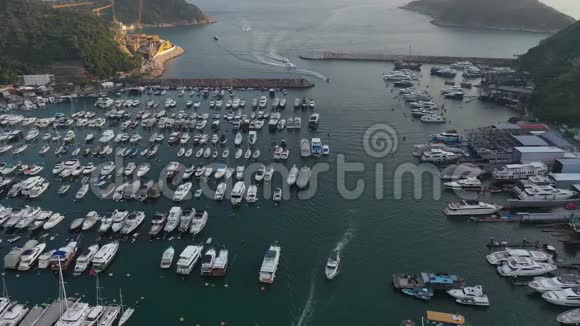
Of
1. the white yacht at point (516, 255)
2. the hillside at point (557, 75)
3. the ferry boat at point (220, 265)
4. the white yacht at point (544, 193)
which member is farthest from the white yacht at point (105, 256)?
the hillside at point (557, 75)

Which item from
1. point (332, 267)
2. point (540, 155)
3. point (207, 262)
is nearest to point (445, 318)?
point (332, 267)

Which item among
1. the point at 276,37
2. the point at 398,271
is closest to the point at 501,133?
the point at 398,271

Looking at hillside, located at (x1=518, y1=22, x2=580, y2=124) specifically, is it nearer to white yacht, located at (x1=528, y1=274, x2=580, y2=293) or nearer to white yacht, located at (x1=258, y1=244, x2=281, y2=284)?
white yacht, located at (x1=528, y1=274, x2=580, y2=293)

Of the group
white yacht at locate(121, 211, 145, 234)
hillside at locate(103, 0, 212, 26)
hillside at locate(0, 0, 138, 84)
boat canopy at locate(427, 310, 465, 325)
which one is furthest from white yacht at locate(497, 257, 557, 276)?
hillside at locate(103, 0, 212, 26)

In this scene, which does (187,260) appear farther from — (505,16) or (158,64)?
(505,16)

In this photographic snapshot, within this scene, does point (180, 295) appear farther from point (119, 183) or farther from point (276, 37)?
point (276, 37)

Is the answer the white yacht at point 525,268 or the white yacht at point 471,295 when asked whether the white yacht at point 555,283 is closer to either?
the white yacht at point 525,268
